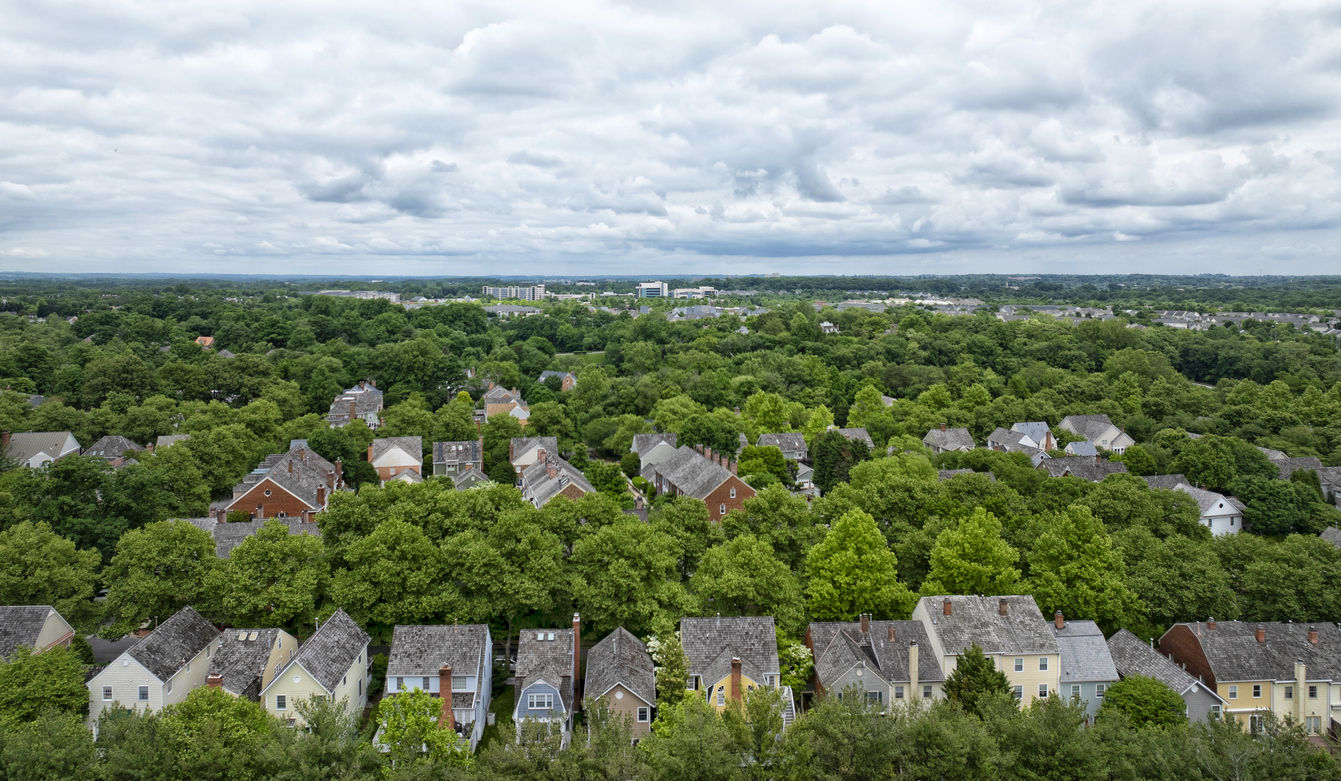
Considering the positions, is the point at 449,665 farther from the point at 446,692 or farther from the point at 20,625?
the point at 20,625

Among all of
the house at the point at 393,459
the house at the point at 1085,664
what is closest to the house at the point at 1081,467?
the house at the point at 1085,664

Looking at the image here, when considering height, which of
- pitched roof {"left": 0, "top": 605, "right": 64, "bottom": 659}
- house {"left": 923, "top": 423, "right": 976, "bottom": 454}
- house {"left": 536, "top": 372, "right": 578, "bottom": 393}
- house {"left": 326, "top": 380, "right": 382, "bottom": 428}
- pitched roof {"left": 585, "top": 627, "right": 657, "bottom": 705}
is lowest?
pitched roof {"left": 585, "top": 627, "right": 657, "bottom": 705}

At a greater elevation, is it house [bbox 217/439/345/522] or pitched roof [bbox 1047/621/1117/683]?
house [bbox 217/439/345/522]

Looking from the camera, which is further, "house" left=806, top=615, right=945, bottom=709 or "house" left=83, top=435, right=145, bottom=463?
"house" left=83, top=435, right=145, bottom=463

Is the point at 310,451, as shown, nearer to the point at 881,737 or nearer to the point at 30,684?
the point at 30,684

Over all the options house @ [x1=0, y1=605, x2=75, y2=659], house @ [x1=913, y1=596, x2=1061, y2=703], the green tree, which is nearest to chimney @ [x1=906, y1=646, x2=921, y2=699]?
house @ [x1=913, y1=596, x2=1061, y2=703]

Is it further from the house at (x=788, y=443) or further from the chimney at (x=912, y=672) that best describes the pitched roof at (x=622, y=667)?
the house at (x=788, y=443)

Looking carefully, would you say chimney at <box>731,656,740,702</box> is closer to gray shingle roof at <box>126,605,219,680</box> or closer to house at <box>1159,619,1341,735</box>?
house at <box>1159,619,1341,735</box>
